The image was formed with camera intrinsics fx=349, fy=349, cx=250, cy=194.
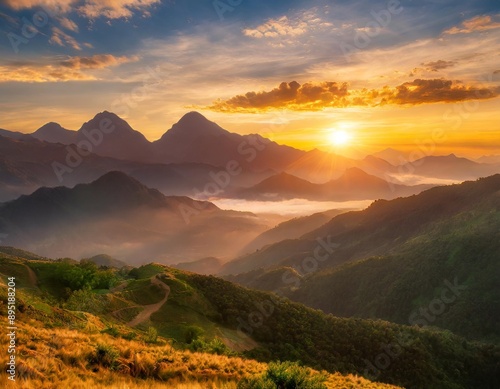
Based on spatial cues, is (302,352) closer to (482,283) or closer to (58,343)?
(58,343)

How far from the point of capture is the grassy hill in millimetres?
16938

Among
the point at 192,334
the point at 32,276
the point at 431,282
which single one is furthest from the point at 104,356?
the point at 431,282

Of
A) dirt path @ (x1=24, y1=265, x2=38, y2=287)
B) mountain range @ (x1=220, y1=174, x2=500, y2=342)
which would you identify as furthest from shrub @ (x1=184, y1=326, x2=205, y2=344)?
mountain range @ (x1=220, y1=174, x2=500, y2=342)

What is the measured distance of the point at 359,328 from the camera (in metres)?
60.6

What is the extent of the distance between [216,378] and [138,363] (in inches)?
154

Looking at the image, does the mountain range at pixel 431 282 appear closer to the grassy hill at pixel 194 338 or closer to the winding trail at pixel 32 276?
the grassy hill at pixel 194 338

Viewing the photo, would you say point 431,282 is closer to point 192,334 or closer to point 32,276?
point 192,334

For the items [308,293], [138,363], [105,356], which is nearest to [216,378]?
[138,363]

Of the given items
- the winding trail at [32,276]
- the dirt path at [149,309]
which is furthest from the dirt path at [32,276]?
the dirt path at [149,309]

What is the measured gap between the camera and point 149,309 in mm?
43656

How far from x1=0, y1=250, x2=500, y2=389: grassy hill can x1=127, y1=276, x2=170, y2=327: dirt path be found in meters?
0.37

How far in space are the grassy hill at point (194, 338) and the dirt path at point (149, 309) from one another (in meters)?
0.37

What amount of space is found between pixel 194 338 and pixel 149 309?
10.6 meters

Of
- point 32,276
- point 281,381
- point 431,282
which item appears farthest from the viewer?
point 431,282
